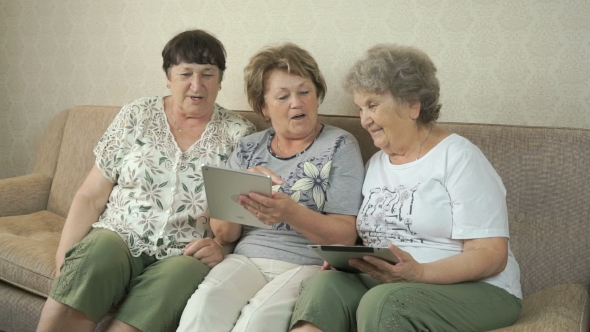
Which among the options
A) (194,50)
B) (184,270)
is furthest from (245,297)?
(194,50)

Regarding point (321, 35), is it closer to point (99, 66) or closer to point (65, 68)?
point (99, 66)

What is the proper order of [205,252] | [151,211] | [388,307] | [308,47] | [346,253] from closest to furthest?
[388,307], [346,253], [205,252], [151,211], [308,47]

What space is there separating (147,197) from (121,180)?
0.44 ft

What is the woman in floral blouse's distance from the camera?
1958 mm

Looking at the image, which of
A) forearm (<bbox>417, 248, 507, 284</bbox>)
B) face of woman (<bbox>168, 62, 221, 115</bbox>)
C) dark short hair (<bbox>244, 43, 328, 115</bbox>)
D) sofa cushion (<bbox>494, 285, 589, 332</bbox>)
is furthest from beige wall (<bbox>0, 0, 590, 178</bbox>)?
forearm (<bbox>417, 248, 507, 284</bbox>)

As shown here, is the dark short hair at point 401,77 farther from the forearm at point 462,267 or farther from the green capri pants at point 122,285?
the green capri pants at point 122,285

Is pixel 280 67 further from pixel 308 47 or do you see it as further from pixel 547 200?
pixel 547 200

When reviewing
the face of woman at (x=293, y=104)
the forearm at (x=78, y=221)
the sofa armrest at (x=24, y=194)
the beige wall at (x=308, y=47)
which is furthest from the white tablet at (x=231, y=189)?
the sofa armrest at (x=24, y=194)

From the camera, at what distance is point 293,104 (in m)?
2.18

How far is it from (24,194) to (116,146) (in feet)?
2.58

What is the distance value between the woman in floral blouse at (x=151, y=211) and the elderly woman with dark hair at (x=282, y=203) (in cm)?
9

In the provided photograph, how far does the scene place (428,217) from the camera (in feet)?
5.94

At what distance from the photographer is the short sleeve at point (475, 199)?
1729 mm

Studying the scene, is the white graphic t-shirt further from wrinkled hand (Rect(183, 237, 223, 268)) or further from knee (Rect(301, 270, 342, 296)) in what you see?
wrinkled hand (Rect(183, 237, 223, 268))
